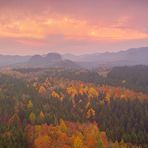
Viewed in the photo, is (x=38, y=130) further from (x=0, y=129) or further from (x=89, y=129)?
(x=89, y=129)

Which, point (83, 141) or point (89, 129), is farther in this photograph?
point (89, 129)

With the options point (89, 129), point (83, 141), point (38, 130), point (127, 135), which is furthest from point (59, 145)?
point (127, 135)

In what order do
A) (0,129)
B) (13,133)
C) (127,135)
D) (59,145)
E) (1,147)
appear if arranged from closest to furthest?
(1,147)
(59,145)
(13,133)
(0,129)
(127,135)

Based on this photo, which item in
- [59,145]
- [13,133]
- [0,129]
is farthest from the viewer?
[0,129]

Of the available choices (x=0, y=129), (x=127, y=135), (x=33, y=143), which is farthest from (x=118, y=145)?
(x=0, y=129)

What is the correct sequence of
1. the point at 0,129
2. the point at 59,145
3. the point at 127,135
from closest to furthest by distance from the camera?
the point at 59,145
the point at 0,129
the point at 127,135

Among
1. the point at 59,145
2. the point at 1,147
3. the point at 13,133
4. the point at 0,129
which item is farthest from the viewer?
the point at 0,129

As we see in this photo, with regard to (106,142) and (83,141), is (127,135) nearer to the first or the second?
(106,142)

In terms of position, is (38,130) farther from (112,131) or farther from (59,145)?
(112,131)

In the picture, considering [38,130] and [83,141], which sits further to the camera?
[38,130]
